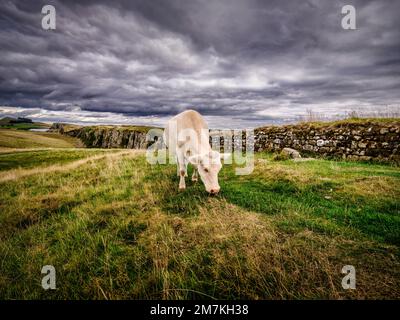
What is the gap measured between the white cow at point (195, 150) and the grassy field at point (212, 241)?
2.07 feet

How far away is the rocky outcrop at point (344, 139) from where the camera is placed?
1207 cm

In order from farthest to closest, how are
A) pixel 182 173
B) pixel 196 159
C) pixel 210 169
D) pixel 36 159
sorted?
pixel 36 159 → pixel 182 173 → pixel 196 159 → pixel 210 169

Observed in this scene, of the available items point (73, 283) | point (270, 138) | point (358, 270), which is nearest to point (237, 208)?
point (358, 270)

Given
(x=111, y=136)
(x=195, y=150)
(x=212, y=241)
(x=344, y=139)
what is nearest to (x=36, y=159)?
(x=195, y=150)

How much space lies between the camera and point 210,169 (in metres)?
6.61

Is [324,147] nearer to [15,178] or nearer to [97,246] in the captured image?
[97,246]

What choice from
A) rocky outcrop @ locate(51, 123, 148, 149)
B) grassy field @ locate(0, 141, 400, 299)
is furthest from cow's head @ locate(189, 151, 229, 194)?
rocky outcrop @ locate(51, 123, 148, 149)

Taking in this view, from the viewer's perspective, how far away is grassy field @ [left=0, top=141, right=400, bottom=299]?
3.19 metres

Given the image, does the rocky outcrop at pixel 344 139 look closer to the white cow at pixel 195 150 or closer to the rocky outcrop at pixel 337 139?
the rocky outcrop at pixel 337 139

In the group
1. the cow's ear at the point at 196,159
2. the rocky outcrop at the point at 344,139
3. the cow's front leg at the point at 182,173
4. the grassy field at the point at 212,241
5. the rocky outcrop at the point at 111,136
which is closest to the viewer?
the grassy field at the point at 212,241

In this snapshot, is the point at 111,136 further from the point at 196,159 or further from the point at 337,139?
the point at 196,159

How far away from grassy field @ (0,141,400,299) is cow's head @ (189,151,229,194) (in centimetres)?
42

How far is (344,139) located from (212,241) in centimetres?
1334

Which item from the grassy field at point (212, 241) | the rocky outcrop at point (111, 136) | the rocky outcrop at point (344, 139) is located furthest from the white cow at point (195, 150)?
the rocky outcrop at point (111, 136)
